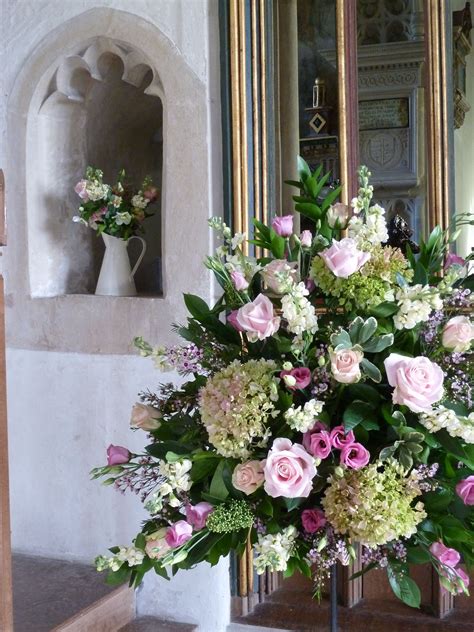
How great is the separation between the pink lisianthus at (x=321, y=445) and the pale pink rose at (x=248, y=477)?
0.31ft

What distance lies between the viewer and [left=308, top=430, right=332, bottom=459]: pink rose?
4.85 feet

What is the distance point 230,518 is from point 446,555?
366 millimetres

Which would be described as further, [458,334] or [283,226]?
[283,226]

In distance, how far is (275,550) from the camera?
4.85ft

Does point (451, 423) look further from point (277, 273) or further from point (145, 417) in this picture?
point (145, 417)

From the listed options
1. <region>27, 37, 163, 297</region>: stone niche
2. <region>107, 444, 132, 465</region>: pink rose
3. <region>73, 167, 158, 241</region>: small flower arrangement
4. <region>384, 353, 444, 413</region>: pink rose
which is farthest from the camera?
<region>27, 37, 163, 297</region>: stone niche

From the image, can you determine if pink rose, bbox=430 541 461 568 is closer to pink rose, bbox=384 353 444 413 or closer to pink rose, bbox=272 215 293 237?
pink rose, bbox=384 353 444 413

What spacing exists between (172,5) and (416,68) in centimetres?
92

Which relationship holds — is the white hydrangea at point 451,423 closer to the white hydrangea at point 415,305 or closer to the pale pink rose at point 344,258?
the white hydrangea at point 415,305

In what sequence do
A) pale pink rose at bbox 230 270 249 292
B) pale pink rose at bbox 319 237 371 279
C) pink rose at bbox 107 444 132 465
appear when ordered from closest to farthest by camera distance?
pale pink rose at bbox 319 237 371 279, pale pink rose at bbox 230 270 249 292, pink rose at bbox 107 444 132 465

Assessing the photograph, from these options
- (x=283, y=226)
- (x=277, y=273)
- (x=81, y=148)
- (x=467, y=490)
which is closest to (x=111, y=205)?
(x=81, y=148)

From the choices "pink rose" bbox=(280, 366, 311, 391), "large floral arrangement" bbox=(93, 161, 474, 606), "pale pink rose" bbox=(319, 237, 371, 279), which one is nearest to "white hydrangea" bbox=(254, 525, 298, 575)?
"large floral arrangement" bbox=(93, 161, 474, 606)

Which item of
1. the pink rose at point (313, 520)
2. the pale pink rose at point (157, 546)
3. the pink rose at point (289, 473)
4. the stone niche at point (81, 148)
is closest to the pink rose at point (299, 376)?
the pink rose at point (289, 473)

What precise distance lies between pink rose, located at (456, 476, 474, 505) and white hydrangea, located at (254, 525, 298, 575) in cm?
29
